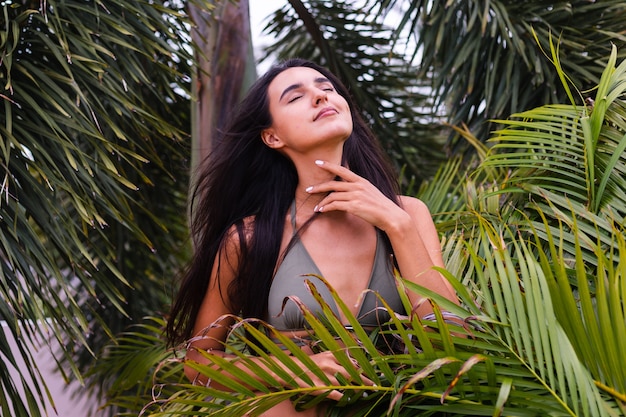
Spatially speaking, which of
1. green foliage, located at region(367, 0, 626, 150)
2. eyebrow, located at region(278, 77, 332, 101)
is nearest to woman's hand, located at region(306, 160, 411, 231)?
eyebrow, located at region(278, 77, 332, 101)

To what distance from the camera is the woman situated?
2080mm

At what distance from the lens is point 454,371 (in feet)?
5.51

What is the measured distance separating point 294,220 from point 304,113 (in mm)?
278

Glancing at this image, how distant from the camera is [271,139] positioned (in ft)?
7.75

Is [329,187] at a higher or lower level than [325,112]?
lower

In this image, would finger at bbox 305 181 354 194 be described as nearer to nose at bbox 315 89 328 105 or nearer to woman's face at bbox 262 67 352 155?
woman's face at bbox 262 67 352 155

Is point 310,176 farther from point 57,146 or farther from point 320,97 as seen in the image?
point 57,146

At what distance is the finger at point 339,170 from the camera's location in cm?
215

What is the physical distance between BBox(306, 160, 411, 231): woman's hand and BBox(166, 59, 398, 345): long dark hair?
0.18m

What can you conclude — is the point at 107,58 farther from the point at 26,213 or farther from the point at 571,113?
the point at 571,113

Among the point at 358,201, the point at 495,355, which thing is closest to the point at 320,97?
the point at 358,201

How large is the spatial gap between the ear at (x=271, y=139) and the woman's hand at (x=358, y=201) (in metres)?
0.18

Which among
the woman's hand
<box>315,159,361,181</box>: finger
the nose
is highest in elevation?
the nose

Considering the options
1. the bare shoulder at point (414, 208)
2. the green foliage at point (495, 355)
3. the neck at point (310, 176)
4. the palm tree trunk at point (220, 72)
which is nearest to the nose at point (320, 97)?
the neck at point (310, 176)
